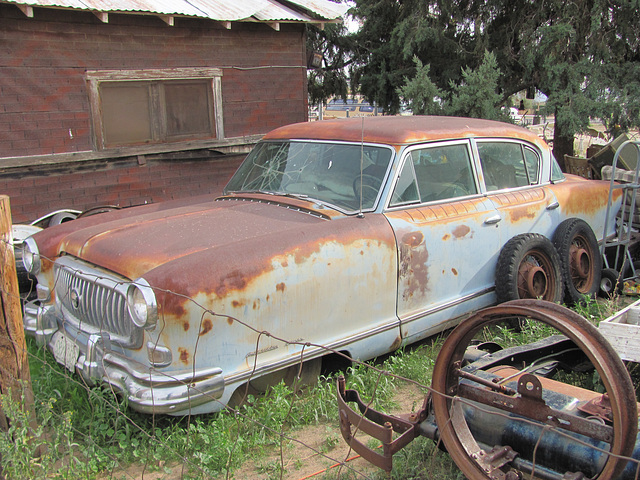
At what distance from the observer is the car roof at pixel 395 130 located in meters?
4.38

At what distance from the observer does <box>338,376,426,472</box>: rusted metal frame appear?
263 centimetres

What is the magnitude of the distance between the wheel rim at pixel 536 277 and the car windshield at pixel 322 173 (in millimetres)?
1431

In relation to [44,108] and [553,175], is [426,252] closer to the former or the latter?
[553,175]

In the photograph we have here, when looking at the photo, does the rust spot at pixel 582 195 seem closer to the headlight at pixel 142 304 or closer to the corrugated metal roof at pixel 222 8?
the headlight at pixel 142 304

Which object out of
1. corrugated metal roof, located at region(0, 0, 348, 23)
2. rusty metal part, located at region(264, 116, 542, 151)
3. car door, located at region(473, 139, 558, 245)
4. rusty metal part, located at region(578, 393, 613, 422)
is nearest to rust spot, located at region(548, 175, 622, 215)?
car door, located at region(473, 139, 558, 245)

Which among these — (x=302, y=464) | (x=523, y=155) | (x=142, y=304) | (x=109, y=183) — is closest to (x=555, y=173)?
(x=523, y=155)

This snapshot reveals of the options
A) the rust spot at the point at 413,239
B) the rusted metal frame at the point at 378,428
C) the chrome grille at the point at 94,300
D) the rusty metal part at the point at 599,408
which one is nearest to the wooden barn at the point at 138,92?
the chrome grille at the point at 94,300

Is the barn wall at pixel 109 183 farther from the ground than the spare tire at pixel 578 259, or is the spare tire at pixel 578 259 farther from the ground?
the barn wall at pixel 109 183

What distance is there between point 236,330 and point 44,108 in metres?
5.00

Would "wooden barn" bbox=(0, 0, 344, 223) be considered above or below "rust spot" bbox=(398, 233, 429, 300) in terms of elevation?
above

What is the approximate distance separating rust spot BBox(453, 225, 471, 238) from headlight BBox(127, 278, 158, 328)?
2.28m

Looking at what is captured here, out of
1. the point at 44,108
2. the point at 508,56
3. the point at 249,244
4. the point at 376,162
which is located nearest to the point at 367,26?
the point at 508,56

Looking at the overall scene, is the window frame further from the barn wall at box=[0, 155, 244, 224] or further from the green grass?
the green grass

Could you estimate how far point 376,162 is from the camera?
4.27m
